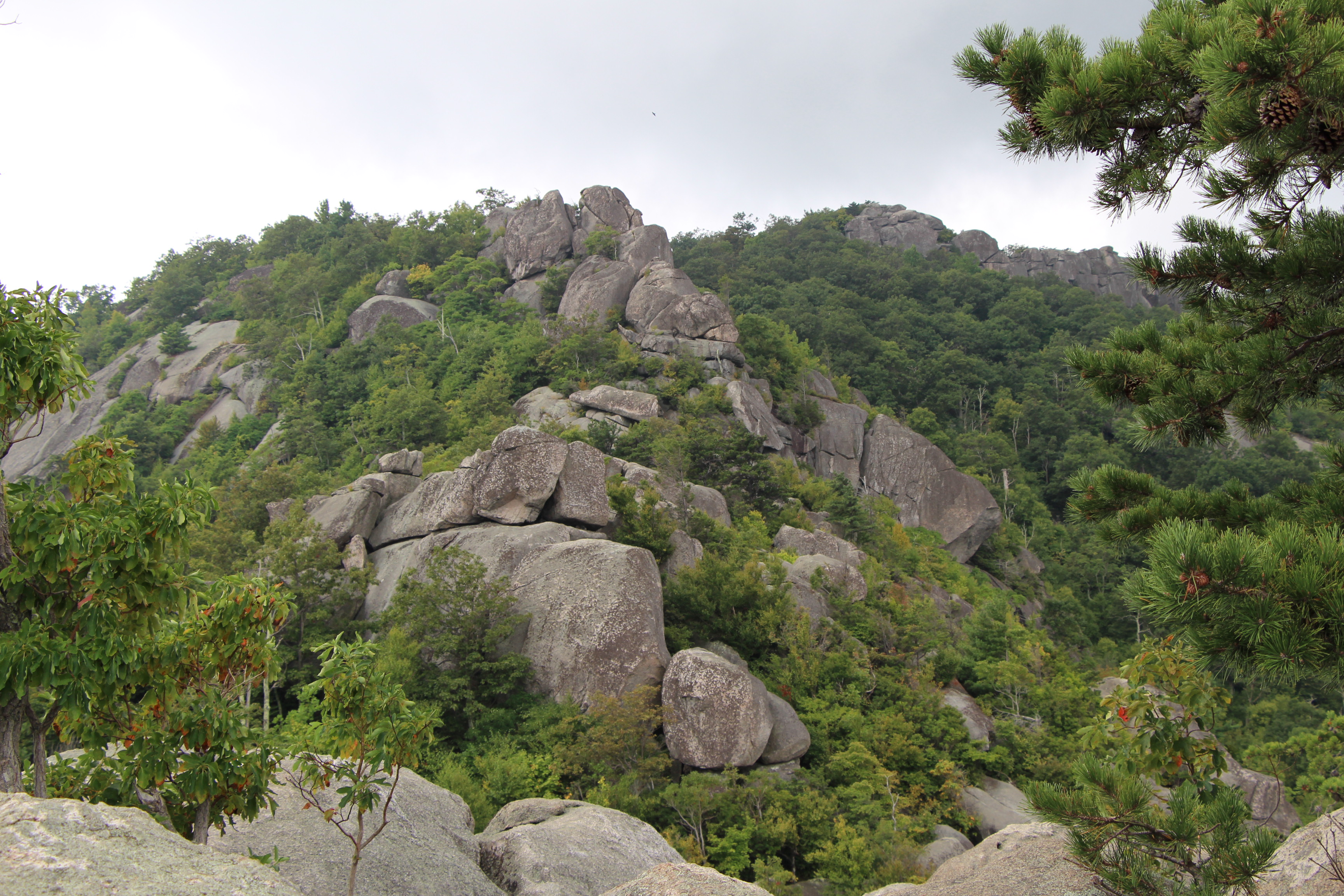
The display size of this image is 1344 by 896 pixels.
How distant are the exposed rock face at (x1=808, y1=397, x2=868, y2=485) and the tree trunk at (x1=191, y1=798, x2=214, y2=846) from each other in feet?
128

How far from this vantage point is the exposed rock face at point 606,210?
5138 cm

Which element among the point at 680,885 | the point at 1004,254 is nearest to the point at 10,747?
the point at 680,885

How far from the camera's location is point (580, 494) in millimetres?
22000

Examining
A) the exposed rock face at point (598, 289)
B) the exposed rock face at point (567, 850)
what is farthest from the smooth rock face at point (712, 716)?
the exposed rock face at point (598, 289)

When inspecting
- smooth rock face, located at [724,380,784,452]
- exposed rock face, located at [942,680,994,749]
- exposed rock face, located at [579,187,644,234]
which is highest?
exposed rock face, located at [579,187,644,234]

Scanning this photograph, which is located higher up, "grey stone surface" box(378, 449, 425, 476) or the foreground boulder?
"grey stone surface" box(378, 449, 425, 476)

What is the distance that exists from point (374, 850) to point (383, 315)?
1756 inches

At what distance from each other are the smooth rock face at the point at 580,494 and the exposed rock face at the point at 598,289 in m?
21.3

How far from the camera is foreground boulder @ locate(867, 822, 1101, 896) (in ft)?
22.9

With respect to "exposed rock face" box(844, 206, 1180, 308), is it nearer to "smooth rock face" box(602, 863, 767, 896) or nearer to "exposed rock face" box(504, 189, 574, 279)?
"exposed rock face" box(504, 189, 574, 279)

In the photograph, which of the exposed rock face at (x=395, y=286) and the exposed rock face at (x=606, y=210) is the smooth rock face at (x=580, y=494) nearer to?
the exposed rock face at (x=606, y=210)

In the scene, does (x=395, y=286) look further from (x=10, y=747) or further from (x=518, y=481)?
(x=10, y=747)

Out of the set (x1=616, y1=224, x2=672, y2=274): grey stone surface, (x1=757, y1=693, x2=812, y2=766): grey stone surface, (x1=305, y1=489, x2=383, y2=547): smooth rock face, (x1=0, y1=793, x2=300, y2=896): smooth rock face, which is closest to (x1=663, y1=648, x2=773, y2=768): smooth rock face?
(x1=757, y1=693, x2=812, y2=766): grey stone surface

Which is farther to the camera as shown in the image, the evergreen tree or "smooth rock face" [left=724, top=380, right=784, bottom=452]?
"smooth rock face" [left=724, top=380, right=784, bottom=452]
